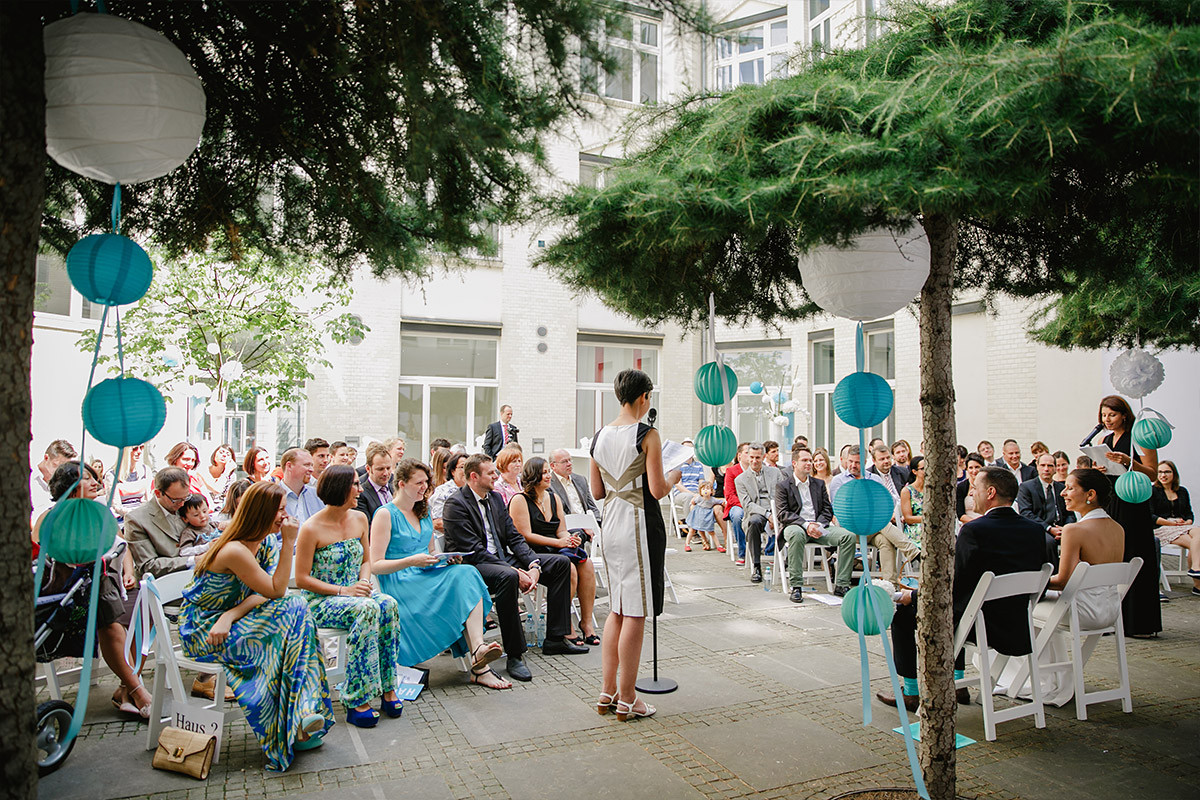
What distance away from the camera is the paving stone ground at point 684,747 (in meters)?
3.73

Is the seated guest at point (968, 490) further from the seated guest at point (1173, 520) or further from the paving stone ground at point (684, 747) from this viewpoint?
the paving stone ground at point (684, 747)

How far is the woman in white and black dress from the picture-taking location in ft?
15.0

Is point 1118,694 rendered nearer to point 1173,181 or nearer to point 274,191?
point 1173,181

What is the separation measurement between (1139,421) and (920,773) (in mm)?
4462

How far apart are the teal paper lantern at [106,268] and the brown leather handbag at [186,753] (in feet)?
7.45

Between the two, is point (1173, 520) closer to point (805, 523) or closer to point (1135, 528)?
point (1135, 528)

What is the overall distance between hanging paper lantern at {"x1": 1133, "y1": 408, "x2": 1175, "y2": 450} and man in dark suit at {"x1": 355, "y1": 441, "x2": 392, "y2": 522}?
20.1 ft

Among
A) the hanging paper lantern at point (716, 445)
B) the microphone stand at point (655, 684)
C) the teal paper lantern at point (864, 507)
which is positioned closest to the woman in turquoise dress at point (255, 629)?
the microphone stand at point (655, 684)

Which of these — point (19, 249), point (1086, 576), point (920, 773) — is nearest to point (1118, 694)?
point (1086, 576)

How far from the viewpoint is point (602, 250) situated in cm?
382

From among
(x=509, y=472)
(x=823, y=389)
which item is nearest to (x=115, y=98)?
(x=509, y=472)

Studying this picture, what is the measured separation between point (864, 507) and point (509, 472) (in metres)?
4.52

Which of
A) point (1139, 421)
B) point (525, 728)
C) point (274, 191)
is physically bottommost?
point (525, 728)

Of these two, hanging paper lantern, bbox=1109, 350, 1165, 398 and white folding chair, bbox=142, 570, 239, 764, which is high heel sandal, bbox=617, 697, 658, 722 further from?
hanging paper lantern, bbox=1109, 350, 1165, 398
